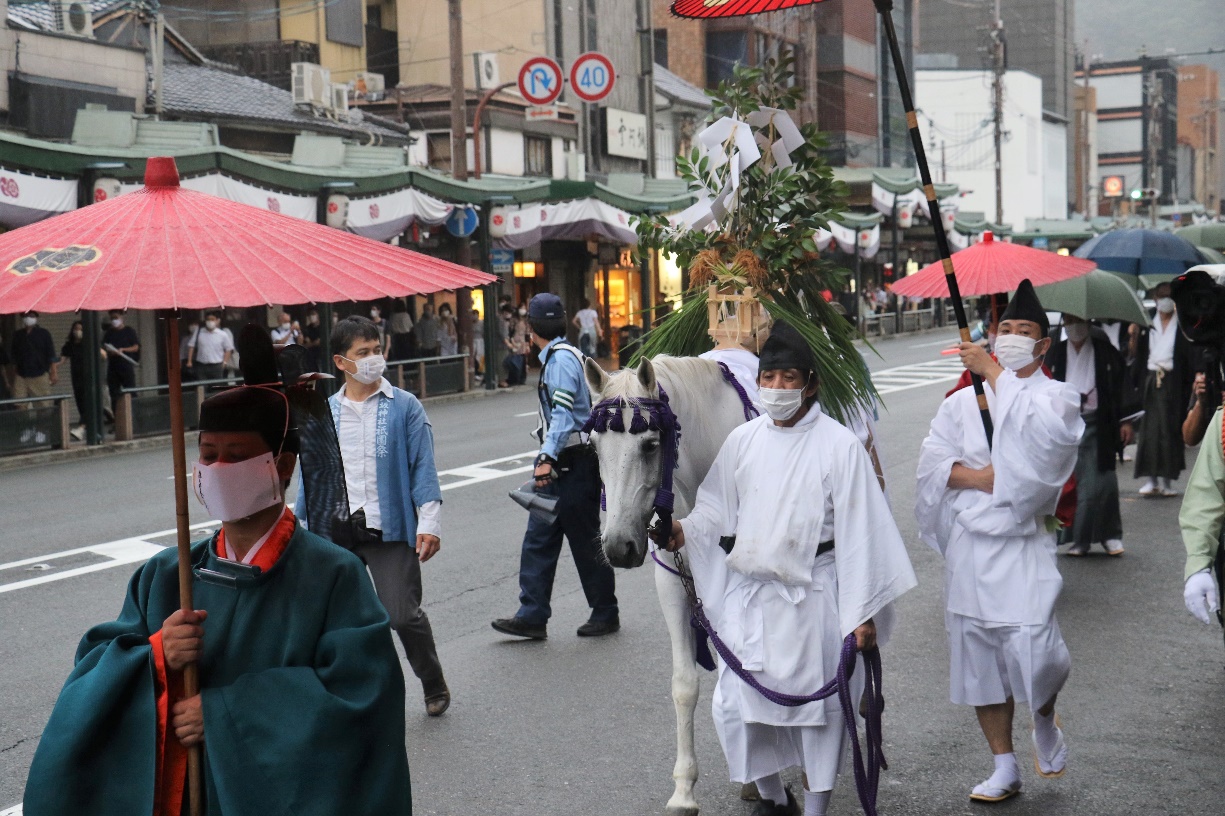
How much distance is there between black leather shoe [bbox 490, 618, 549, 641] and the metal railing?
1189 cm

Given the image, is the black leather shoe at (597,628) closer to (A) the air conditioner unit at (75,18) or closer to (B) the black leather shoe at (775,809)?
(B) the black leather shoe at (775,809)

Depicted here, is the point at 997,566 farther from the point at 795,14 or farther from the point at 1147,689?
the point at 795,14

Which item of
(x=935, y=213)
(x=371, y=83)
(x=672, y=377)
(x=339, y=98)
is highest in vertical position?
(x=371, y=83)

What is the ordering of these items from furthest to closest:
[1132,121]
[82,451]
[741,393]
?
[1132,121] < [82,451] < [741,393]

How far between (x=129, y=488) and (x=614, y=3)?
113 feet

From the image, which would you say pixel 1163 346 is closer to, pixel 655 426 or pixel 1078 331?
pixel 1078 331

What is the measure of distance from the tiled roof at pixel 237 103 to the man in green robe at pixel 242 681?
2587 cm

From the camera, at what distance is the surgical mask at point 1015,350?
5398 millimetres

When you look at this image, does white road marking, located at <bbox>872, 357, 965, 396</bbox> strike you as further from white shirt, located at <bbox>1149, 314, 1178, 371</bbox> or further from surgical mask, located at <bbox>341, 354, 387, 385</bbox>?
surgical mask, located at <bbox>341, 354, 387, 385</bbox>

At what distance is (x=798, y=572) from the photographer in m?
4.46

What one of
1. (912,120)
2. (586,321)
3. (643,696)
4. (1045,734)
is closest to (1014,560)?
(1045,734)

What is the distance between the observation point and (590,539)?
25.5 ft

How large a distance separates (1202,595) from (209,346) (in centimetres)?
1840

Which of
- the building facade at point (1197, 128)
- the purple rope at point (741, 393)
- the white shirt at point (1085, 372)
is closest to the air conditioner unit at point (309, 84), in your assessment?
the white shirt at point (1085, 372)
